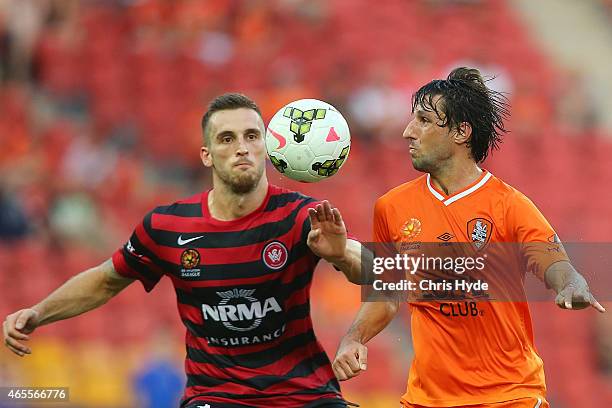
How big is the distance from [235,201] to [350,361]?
47.3 inches

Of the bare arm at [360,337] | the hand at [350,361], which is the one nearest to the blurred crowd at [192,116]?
the bare arm at [360,337]

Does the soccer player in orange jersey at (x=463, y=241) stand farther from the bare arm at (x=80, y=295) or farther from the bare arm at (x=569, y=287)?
the bare arm at (x=80, y=295)

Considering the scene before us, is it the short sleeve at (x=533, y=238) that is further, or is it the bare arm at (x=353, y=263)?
the bare arm at (x=353, y=263)

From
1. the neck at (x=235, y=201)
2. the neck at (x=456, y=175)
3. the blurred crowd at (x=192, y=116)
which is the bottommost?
the neck at (x=456, y=175)

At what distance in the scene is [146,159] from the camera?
13.6 m

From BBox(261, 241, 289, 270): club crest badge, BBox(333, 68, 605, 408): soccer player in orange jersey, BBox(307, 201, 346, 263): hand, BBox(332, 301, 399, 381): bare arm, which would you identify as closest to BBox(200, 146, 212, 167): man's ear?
BBox(261, 241, 289, 270): club crest badge

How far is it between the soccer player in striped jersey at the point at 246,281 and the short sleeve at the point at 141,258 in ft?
0.41

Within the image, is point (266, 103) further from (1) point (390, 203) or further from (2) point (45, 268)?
(1) point (390, 203)

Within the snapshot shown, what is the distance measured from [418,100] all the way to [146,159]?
7.97 metres

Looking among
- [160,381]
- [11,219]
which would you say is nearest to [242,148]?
[160,381]

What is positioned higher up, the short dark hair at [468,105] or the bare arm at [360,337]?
the short dark hair at [468,105]

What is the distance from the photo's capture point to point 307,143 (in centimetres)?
606

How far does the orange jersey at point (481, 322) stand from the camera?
18.3ft

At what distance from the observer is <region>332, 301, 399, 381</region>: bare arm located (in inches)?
221
